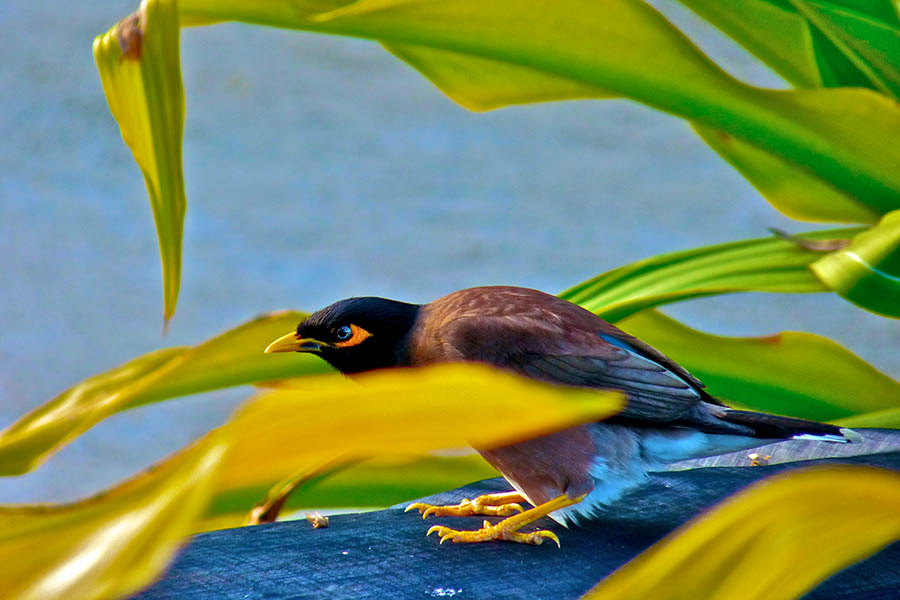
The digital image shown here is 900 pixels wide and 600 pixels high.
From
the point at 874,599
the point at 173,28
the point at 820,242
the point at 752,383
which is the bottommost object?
the point at 874,599

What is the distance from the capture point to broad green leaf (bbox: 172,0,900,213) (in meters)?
0.77

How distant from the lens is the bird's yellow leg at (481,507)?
30.0 inches

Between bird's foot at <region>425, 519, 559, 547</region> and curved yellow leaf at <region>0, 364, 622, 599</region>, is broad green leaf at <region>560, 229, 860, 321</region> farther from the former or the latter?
curved yellow leaf at <region>0, 364, 622, 599</region>

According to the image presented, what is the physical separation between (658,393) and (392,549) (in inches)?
8.4

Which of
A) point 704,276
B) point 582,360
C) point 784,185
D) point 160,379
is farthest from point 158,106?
point 784,185

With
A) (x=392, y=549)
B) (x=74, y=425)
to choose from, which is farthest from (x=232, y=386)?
(x=392, y=549)

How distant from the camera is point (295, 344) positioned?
2.58 ft

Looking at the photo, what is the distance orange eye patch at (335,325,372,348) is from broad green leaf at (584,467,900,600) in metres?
0.39

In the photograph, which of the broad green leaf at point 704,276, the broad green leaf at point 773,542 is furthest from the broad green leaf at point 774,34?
the broad green leaf at point 773,542

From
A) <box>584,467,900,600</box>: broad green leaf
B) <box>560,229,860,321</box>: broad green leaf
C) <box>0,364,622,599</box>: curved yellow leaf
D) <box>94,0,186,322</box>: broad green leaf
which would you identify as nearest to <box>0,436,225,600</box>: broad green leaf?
<box>0,364,622,599</box>: curved yellow leaf

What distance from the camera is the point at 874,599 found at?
1.92ft

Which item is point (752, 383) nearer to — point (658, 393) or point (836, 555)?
point (658, 393)

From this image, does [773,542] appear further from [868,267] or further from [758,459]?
[758,459]

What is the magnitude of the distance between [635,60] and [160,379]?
0.45m
